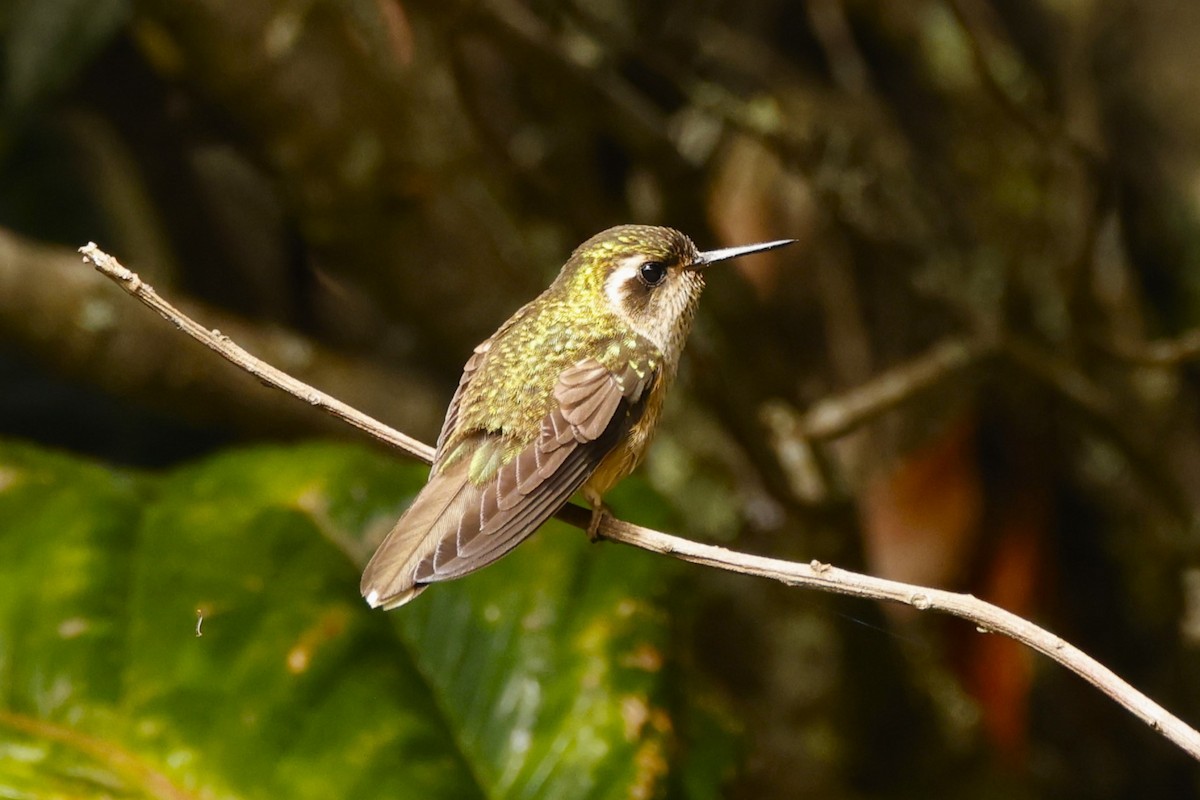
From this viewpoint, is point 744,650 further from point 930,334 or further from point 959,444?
point 930,334

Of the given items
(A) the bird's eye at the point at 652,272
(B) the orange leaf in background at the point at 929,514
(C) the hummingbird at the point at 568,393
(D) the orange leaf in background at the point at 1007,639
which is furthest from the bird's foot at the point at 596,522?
(D) the orange leaf in background at the point at 1007,639

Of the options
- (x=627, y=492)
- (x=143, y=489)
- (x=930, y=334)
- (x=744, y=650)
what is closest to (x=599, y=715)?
(x=627, y=492)

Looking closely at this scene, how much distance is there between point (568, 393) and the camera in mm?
1661

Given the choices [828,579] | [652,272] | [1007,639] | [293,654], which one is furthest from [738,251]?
[1007,639]

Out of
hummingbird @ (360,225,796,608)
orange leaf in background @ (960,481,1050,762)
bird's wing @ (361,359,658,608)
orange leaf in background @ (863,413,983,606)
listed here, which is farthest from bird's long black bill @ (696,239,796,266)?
orange leaf in background @ (960,481,1050,762)

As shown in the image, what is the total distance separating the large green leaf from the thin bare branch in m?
0.58

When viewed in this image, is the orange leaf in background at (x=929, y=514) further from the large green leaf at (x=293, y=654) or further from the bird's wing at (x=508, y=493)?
the bird's wing at (x=508, y=493)

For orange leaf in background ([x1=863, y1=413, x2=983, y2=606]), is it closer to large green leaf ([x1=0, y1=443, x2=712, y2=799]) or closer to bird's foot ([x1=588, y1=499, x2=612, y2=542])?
large green leaf ([x1=0, y1=443, x2=712, y2=799])

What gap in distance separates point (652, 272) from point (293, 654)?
84 centimetres

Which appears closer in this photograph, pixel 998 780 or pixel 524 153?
pixel 998 780

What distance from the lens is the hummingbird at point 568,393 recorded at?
149cm

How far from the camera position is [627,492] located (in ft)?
7.68

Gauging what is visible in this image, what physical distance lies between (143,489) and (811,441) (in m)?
1.38

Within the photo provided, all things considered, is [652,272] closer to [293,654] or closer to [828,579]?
[828,579]
